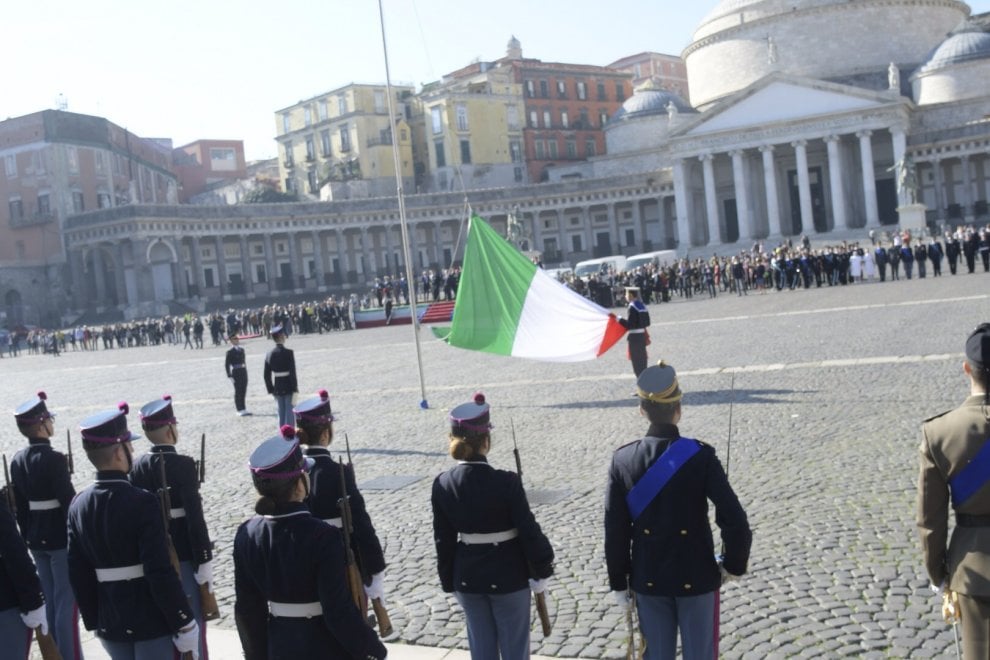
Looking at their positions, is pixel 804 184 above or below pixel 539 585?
above

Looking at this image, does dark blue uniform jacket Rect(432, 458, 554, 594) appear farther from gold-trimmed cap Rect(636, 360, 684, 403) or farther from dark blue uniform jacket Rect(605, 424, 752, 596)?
gold-trimmed cap Rect(636, 360, 684, 403)

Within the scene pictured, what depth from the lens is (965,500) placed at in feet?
13.6

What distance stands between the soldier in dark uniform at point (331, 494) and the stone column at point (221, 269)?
213 ft

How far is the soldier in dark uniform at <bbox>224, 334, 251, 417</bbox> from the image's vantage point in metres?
17.5

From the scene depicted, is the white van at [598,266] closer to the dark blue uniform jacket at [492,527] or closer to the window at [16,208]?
the window at [16,208]

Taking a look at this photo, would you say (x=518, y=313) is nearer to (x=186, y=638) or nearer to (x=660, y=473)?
(x=660, y=473)

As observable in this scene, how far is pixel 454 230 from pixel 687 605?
2880 inches

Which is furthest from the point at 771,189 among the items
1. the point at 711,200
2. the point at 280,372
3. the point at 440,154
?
the point at 280,372

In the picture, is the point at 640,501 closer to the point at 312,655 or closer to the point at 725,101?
the point at 312,655

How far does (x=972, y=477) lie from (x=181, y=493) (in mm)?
4146

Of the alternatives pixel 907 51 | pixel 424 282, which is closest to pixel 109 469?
pixel 424 282

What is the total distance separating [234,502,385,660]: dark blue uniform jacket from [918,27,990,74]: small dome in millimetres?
74368

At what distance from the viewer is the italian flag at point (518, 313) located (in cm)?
1440

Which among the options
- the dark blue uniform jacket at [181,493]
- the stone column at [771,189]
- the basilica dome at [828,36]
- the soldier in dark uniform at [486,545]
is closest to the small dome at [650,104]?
the basilica dome at [828,36]
